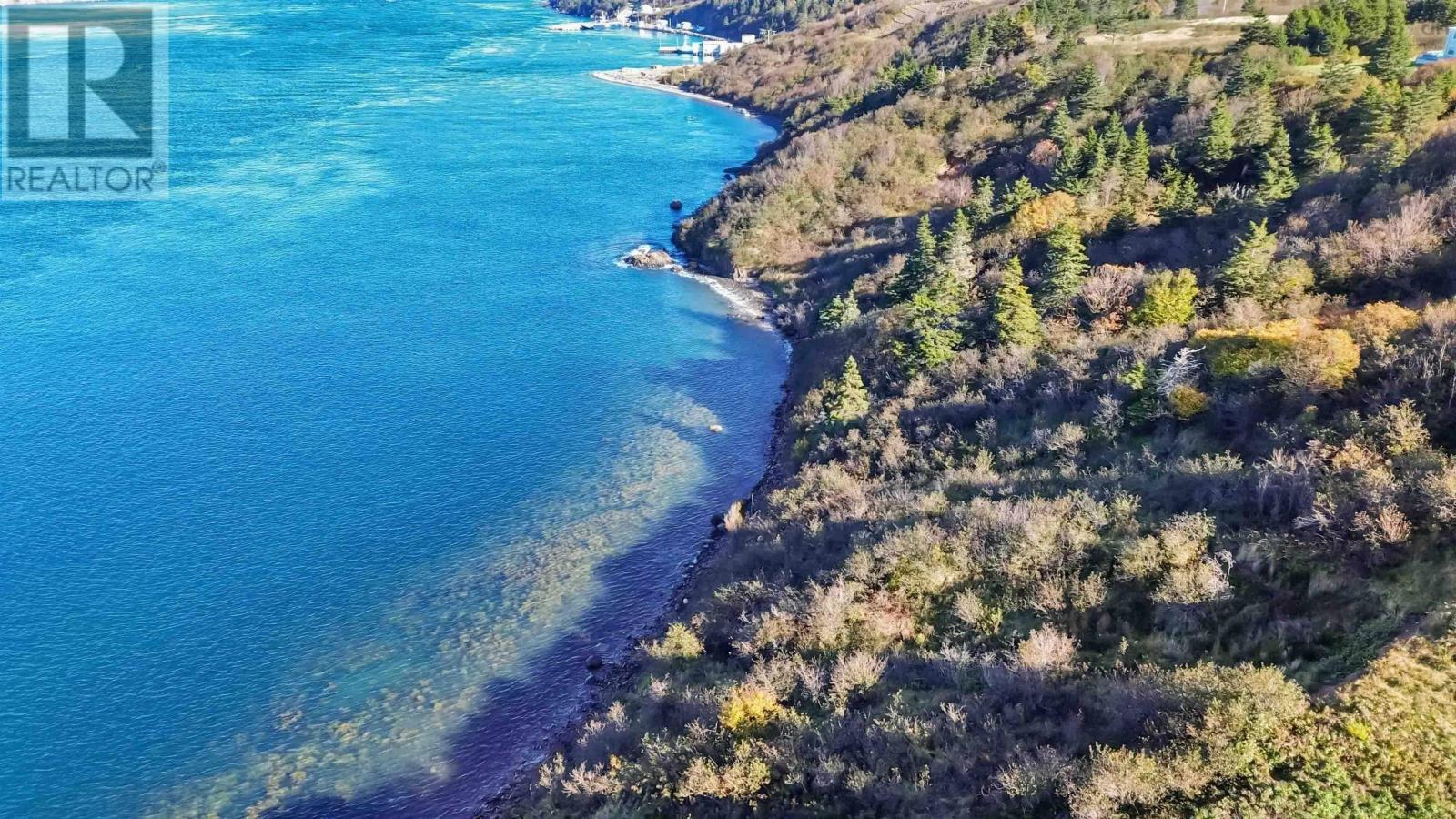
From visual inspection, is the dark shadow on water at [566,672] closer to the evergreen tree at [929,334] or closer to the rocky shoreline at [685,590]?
the rocky shoreline at [685,590]

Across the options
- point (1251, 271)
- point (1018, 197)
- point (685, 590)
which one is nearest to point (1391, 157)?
point (1251, 271)

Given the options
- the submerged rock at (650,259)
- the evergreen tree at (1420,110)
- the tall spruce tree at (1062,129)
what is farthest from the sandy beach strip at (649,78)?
the evergreen tree at (1420,110)

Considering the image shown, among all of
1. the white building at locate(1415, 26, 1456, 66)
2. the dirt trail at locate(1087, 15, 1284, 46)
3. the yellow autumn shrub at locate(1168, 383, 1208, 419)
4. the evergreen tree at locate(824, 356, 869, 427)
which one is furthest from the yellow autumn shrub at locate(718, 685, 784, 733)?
the dirt trail at locate(1087, 15, 1284, 46)

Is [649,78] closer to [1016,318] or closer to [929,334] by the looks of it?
[929,334]

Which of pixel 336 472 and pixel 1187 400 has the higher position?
→ pixel 1187 400

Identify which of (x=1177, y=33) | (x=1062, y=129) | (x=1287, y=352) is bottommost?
(x=1287, y=352)

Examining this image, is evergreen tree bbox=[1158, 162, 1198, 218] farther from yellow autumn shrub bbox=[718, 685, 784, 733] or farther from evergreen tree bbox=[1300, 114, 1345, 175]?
yellow autumn shrub bbox=[718, 685, 784, 733]
